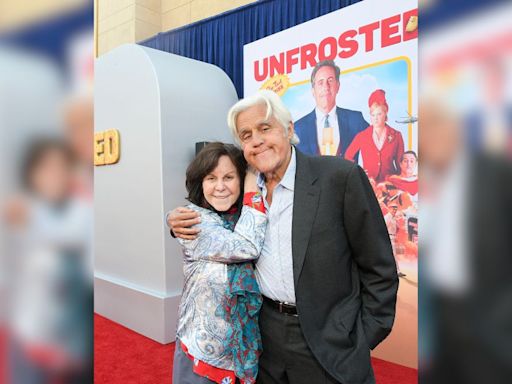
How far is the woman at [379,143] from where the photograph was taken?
315 centimetres

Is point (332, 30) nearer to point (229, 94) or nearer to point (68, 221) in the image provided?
point (229, 94)

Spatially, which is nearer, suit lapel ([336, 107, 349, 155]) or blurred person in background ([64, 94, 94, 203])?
blurred person in background ([64, 94, 94, 203])

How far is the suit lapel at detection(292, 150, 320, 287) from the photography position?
125cm

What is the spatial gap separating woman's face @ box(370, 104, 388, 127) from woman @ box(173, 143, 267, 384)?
7.00ft

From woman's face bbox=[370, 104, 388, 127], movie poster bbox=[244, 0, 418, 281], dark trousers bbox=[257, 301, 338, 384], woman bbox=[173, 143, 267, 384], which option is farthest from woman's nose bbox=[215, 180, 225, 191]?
woman's face bbox=[370, 104, 388, 127]

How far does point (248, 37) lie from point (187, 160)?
158 cm

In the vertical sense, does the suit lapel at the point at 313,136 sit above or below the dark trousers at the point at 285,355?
above

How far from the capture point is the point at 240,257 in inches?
50.6

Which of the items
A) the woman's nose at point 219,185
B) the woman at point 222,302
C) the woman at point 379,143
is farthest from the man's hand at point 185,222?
the woman at point 379,143

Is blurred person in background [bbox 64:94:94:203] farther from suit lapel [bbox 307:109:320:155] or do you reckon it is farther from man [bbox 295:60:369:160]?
suit lapel [bbox 307:109:320:155]

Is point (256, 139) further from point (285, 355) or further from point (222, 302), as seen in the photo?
point (285, 355)

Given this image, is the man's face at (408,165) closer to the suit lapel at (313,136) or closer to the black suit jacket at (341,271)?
the suit lapel at (313,136)

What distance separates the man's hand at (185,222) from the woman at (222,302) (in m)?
0.02

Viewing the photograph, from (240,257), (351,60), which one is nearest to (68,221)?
(240,257)
